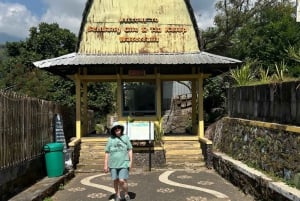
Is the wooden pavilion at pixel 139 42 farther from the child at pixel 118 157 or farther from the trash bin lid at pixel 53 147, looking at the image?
the child at pixel 118 157

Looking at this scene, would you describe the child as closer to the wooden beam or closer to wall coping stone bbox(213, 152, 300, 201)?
wall coping stone bbox(213, 152, 300, 201)

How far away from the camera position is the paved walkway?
9422mm

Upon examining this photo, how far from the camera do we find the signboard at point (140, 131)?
13.5 meters

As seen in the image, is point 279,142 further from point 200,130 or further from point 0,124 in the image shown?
point 200,130

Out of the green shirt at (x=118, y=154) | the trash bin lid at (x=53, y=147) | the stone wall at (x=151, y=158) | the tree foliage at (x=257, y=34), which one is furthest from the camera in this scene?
the tree foliage at (x=257, y=34)

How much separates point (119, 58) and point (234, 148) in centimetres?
523

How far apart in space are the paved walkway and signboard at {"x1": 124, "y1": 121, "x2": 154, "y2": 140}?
3.49 ft

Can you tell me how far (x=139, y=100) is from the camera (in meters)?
16.3

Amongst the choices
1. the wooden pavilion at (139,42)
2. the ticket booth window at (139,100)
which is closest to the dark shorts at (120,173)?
the wooden pavilion at (139,42)

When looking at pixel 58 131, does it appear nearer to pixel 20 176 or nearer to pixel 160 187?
pixel 20 176

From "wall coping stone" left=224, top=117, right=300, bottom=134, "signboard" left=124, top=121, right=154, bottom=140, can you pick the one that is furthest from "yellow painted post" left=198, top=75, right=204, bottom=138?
"wall coping stone" left=224, top=117, right=300, bottom=134

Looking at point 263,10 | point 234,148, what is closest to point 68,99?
point 263,10

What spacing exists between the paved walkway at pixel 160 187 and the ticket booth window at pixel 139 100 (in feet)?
11.8

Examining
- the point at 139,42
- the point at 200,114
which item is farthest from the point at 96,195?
the point at 139,42
